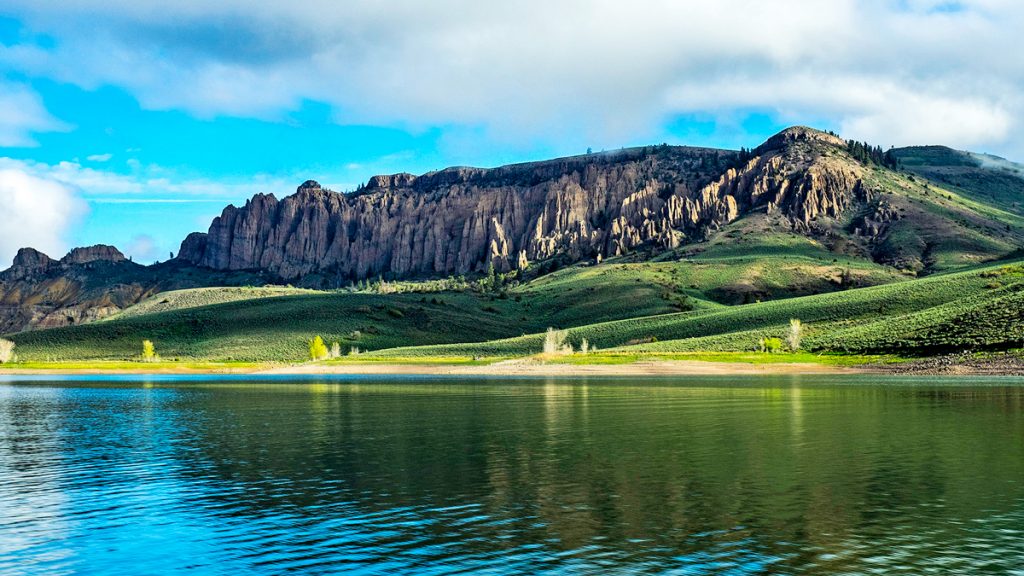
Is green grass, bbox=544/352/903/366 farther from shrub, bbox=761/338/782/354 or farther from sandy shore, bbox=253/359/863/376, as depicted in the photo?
shrub, bbox=761/338/782/354

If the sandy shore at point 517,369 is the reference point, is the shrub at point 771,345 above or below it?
above

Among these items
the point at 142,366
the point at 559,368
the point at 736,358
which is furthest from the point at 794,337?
the point at 142,366

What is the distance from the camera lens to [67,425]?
5784 cm

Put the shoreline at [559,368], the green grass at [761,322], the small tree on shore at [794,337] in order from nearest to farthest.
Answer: the shoreline at [559,368] < the small tree on shore at [794,337] < the green grass at [761,322]

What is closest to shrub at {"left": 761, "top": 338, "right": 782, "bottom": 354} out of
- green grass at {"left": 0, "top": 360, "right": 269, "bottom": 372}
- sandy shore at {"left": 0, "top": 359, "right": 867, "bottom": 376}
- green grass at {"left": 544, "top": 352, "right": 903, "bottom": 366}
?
green grass at {"left": 544, "top": 352, "right": 903, "bottom": 366}

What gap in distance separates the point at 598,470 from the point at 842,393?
52.1 meters

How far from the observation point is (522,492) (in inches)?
1238

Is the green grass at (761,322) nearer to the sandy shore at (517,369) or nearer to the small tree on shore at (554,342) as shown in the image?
the small tree on shore at (554,342)

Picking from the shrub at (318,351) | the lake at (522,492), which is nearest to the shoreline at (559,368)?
the shrub at (318,351)

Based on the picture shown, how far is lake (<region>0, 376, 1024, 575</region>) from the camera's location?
2264cm

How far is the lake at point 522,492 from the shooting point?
22641mm

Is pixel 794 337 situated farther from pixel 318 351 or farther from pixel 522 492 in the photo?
pixel 522 492

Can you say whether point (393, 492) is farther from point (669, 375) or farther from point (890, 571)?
point (669, 375)

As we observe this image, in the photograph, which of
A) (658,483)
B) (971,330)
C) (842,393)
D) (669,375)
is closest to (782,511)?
(658,483)
